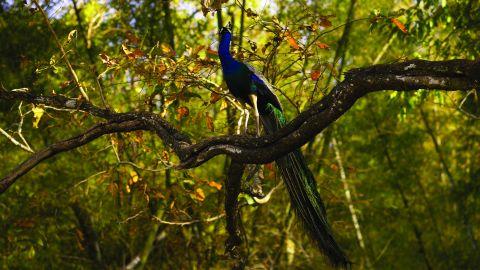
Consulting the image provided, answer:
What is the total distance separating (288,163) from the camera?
3299 mm

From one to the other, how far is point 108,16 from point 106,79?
84 cm

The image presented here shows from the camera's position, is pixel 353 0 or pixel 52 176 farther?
pixel 52 176

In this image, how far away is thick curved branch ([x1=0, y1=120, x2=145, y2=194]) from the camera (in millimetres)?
3238

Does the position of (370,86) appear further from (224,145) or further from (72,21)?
(72,21)

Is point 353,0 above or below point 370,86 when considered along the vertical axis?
above

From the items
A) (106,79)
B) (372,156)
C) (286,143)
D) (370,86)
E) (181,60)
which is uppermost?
(372,156)

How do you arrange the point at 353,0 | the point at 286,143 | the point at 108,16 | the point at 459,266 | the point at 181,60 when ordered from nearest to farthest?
the point at 286,143 → the point at 181,60 → the point at 353,0 → the point at 108,16 → the point at 459,266

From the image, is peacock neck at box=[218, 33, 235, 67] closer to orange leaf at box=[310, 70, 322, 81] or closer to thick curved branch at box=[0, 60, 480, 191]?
orange leaf at box=[310, 70, 322, 81]

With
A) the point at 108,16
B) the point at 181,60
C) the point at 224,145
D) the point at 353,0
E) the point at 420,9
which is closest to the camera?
the point at 224,145

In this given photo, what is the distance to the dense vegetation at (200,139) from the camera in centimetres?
430

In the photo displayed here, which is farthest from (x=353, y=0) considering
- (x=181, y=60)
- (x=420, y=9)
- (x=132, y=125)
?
(x=132, y=125)

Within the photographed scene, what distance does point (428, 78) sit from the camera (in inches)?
84.4

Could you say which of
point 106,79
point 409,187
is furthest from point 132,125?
point 409,187

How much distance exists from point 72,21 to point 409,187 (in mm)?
6643
